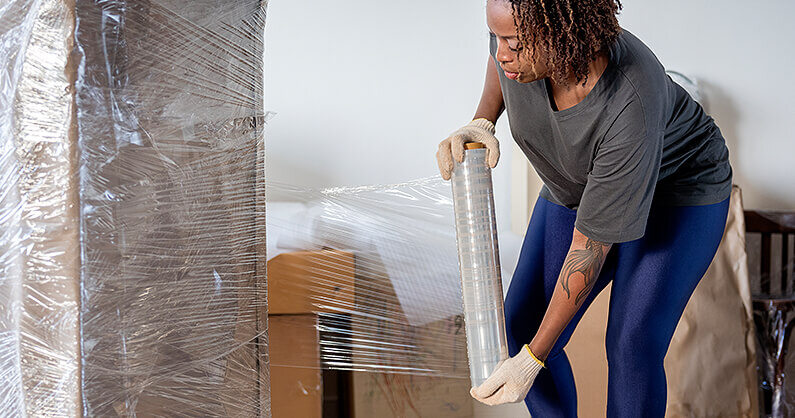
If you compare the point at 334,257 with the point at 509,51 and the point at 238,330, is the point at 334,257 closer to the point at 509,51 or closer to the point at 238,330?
the point at 238,330

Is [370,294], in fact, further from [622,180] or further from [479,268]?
[622,180]

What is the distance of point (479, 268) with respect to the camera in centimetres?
97

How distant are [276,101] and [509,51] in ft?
3.88

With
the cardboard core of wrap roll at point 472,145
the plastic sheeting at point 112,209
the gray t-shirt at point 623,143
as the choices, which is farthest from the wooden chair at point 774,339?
the plastic sheeting at point 112,209

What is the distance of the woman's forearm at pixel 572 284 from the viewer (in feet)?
3.03

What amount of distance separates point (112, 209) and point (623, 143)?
2.10 feet

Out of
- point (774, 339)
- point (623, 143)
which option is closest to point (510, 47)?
point (623, 143)

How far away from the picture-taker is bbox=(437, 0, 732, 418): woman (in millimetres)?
808

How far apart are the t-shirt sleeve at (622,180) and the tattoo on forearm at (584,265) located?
0.02 m

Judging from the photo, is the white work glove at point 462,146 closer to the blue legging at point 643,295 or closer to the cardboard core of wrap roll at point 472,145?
the cardboard core of wrap roll at point 472,145

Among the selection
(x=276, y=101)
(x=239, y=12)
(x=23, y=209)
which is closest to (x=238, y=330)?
(x=23, y=209)

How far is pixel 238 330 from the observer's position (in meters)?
0.83

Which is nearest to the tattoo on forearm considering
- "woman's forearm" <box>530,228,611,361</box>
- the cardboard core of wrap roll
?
"woman's forearm" <box>530,228,611,361</box>

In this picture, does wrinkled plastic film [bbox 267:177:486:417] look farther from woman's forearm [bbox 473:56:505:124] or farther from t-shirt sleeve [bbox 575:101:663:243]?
t-shirt sleeve [bbox 575:101:663:243]
